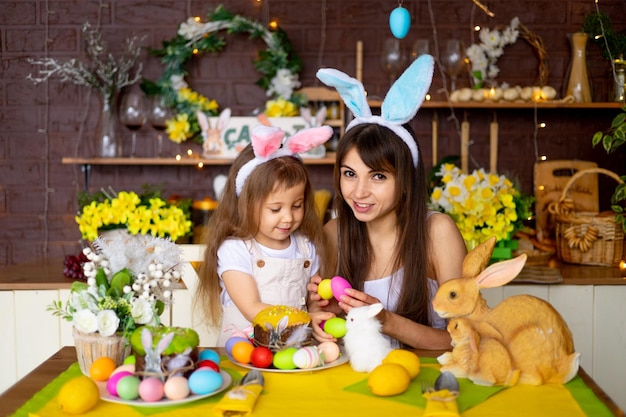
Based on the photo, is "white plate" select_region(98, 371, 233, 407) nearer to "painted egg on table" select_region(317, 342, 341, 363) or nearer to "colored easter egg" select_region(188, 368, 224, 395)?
"colored easter egg" select_region(188, 368, 224, 395)

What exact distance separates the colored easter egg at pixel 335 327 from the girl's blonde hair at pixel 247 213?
0.46 m

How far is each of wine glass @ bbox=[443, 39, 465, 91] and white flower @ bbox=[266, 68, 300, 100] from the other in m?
0.64

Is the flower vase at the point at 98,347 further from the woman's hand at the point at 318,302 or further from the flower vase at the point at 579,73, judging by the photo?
the flower vase at the point at 579,73

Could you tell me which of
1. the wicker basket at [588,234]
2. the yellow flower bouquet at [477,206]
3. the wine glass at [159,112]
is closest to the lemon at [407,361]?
the yellow flower bouquet at [477,206]

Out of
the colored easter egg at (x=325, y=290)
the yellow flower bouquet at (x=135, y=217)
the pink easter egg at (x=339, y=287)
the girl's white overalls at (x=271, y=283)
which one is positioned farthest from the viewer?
the yellow flower bouquet at (x=135, y=217)

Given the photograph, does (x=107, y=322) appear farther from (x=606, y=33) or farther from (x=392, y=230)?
(x=606, y=33)

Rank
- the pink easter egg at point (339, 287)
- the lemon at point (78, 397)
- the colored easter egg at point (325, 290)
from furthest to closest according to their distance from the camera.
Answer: the colored easter egg at point (325, 290), the pink easter egg at point (339, 287), the lemon at point (78, 397)

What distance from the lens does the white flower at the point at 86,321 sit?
131cm

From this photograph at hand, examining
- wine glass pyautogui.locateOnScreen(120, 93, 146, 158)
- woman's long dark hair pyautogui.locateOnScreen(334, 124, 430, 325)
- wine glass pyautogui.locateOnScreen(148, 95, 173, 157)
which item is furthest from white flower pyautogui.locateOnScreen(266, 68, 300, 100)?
Answer: woman's long dark hair pyautogui.locateOnScreen(334, 124, 430, 325)

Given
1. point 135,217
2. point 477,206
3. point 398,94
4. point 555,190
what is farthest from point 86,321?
point 555,190

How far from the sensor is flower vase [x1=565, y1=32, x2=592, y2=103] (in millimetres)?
3211

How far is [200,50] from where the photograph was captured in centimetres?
322

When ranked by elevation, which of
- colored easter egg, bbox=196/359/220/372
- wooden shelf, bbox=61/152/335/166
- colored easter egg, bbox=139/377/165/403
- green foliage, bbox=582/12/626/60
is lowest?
colored easter egg, bbox=139/377/165/403

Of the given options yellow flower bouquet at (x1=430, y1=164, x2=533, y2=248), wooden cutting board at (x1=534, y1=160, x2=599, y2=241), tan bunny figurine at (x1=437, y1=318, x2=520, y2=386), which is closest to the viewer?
tan bunny figurine at (x1=437, y1=318, x2=520, y2=386)
